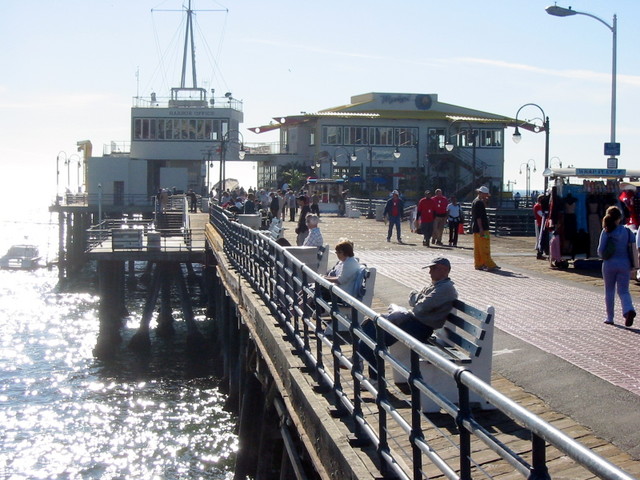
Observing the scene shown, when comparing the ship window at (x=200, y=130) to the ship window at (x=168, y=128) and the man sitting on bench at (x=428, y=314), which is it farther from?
the man sitting on bench at (x=428, y=314)

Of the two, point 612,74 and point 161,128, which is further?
point 161,128

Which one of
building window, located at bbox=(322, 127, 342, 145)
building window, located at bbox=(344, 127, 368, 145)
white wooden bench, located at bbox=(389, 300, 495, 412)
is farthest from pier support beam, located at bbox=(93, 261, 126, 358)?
building window, located at bbox=(344, 127, 368, 145)

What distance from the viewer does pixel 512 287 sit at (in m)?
15.0

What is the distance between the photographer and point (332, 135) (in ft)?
243

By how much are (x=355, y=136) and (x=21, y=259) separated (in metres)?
26.8

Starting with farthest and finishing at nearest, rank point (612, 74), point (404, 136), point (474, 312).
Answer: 1. point (404, 136)
2. point (612, 74)
3. point (474, 312)

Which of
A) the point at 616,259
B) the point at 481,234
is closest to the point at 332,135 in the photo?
the point at 481,234

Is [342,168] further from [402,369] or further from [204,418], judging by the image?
[402,369]

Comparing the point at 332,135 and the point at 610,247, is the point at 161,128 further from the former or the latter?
the point at 610,247

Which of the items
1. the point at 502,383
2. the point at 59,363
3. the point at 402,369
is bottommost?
the point at 59,363

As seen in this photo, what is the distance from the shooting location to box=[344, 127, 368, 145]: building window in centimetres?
7419

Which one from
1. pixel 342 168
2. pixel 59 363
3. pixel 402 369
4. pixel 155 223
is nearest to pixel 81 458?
pixel 59 363

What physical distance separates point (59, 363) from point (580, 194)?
16.4 meters

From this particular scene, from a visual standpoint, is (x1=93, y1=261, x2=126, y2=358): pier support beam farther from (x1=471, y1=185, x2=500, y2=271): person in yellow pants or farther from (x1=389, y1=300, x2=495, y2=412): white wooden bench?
(x1=389, y1=300, x2=495, y2=412): white wooden bench
